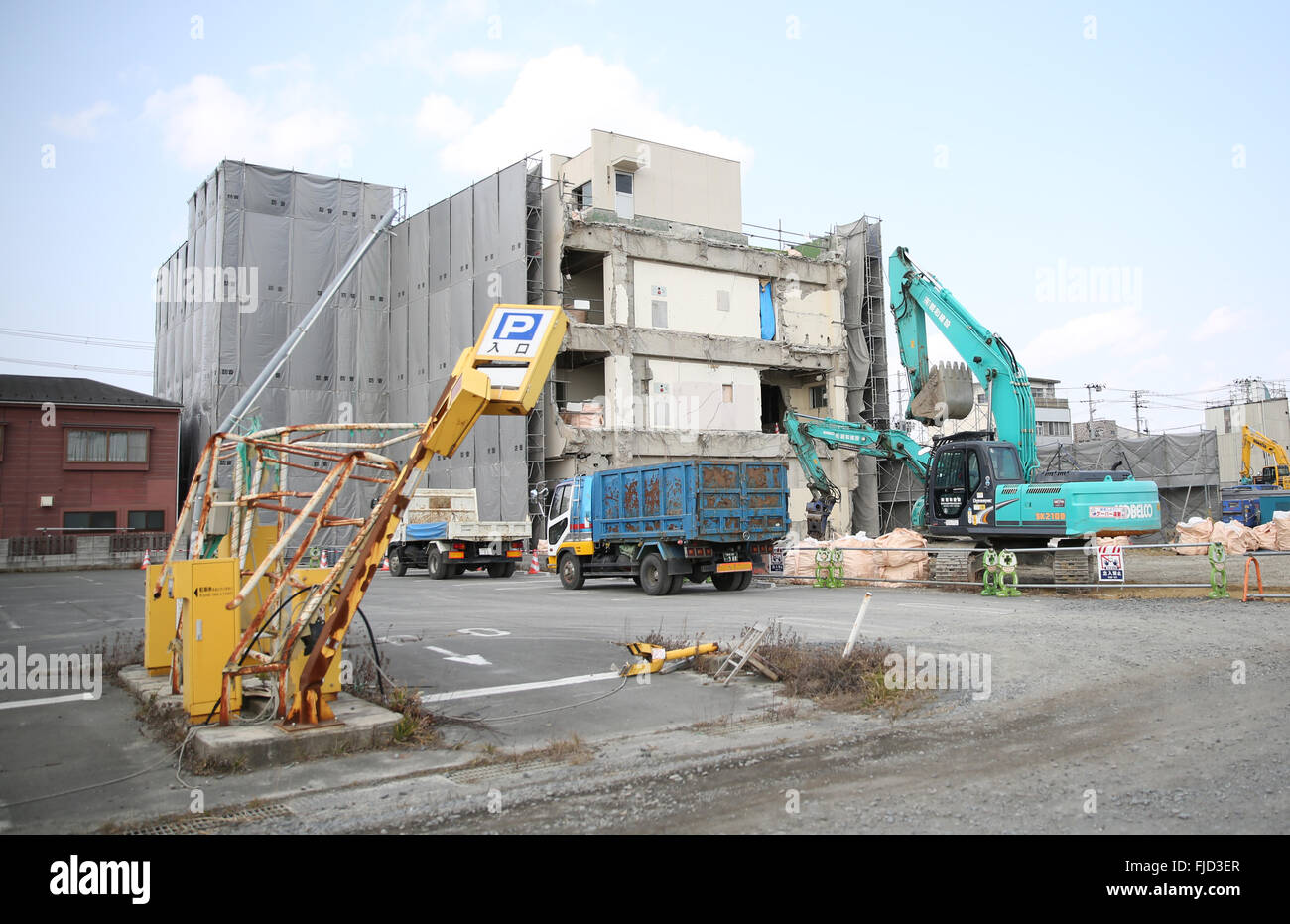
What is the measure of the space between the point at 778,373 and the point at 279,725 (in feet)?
146

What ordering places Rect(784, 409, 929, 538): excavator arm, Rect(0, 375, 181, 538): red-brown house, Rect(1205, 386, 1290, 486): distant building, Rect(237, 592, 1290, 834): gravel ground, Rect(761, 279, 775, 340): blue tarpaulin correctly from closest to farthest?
Rect(237, 592, 1290, 834): gravel ground, Rect(784, 409, 929, 538): excavator arm, Rect(0, 375, 181, 538): red-brown house, Rect(761, 279, 775, 340): blue tarpaulin, Rect(1205, 386, 1290, 486): distant building

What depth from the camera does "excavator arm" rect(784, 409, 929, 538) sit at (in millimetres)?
27484

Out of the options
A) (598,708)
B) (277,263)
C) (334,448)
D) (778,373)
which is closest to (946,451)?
(598,708)

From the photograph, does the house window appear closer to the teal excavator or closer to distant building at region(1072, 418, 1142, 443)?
the teal excavator

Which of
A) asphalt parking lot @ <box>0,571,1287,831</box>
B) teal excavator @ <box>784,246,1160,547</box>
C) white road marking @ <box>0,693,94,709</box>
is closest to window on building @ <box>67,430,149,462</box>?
asphalt parking lot @ <box>0,571,1287,831</box>

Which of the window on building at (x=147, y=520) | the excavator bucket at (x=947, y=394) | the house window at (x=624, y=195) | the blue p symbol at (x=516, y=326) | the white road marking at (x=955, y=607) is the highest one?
the house window at (x=624, y=195)

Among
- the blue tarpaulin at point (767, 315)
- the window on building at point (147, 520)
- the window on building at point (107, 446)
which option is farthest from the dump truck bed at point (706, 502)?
the window on building at point (107, 446)

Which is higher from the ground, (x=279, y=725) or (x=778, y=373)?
(x=778, y=373)

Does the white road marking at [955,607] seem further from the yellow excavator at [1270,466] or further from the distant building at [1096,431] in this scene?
the distant building at [1096,431]

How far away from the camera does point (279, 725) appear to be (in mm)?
7035

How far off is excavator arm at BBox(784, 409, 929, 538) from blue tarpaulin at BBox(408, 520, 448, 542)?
11.7 metres

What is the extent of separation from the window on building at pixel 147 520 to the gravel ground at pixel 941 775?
40.3 meters

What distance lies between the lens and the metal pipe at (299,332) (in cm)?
4225

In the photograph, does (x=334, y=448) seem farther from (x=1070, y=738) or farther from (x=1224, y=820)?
(x=1224, y=820)
